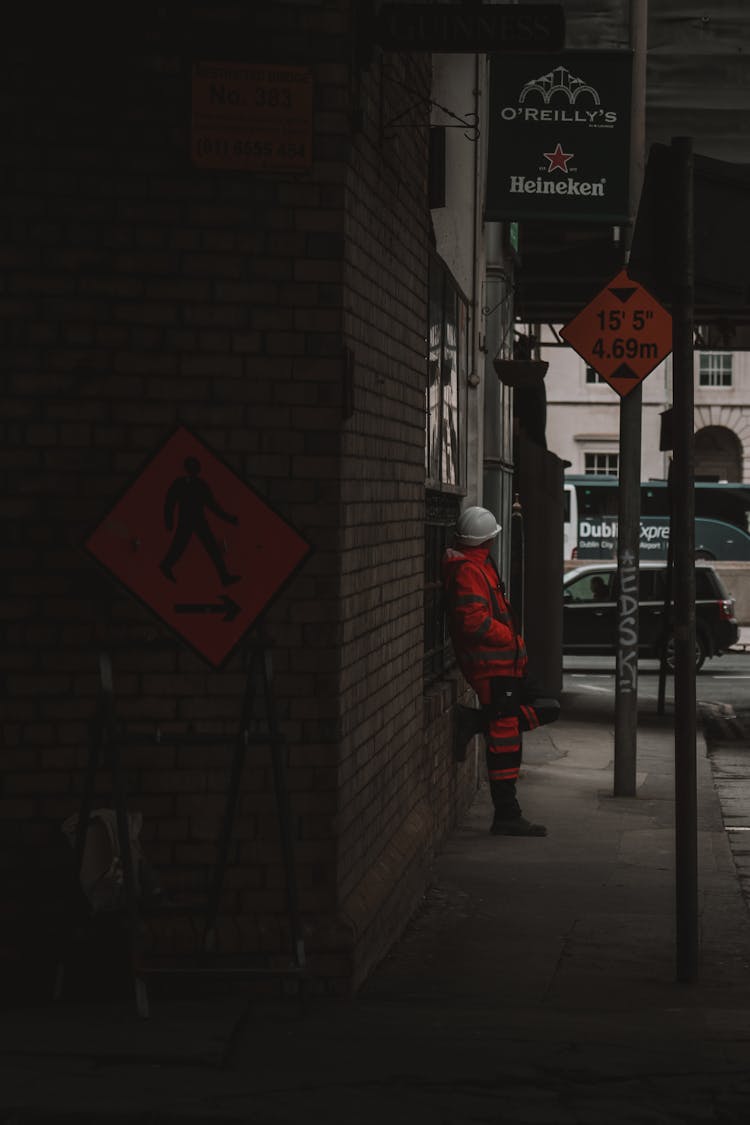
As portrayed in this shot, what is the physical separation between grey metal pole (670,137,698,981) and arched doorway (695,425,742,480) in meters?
51.0

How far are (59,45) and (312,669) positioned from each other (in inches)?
88.9

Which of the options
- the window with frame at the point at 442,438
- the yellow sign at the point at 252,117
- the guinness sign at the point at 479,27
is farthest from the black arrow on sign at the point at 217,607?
the window with frame at the point at 442,438

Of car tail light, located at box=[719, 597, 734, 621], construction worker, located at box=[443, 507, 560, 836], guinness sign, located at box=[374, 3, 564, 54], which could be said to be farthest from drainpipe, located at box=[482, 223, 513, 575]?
car tail light, located at box=[719, 597, 734, 621]

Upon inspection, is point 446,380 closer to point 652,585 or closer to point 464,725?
point 464,725

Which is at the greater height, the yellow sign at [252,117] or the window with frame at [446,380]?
the yellow sign at [252,117]

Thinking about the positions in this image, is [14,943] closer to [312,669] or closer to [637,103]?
[312,669]

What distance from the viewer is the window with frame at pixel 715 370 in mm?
57594

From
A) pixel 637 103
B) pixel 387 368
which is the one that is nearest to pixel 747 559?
pixel 637 103

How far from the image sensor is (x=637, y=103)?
13.6m

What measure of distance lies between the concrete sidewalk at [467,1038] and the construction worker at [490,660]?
1.74 metres

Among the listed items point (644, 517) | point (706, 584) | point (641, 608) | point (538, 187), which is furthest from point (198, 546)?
point (644, 517)

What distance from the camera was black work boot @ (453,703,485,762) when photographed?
1113 centimetres

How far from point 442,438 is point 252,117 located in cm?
472

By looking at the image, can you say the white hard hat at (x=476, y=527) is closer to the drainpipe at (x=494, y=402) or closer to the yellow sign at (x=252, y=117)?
the drainpipe at (x=494, y=402)
